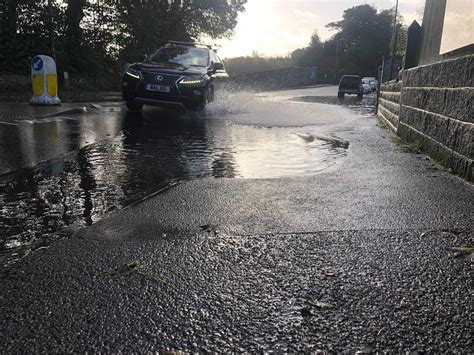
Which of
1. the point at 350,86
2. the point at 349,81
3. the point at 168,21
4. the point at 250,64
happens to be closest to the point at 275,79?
the point at 250,64

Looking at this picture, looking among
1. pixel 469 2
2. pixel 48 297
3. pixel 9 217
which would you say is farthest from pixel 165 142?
pixel 48 297

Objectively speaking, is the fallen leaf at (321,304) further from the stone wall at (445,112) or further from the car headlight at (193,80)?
the car headlight at (193,80)

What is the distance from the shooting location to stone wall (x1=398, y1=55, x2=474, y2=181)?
4.31m

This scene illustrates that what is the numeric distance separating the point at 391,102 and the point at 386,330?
8.99 m

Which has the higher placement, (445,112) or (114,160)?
(445,112)

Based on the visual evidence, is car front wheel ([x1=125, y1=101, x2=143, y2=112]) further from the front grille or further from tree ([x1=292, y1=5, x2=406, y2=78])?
tree ([x1=292, y1=5, x2=406, y2=78])

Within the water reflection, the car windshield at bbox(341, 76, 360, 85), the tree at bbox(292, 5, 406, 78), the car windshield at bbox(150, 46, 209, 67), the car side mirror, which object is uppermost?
the tree at bbox(292, 5, 406, 78)

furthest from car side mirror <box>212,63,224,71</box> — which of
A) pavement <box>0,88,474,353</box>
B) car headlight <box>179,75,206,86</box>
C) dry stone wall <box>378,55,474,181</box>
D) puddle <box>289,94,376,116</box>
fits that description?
pavement <box>0,88,474,353</box>

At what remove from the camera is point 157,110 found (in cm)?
1273

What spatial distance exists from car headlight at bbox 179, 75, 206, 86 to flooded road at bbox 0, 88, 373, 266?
93cm

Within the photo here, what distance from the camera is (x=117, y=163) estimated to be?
5250 mm

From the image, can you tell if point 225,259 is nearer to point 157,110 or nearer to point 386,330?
point 386,330

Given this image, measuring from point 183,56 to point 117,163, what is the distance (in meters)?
6.56

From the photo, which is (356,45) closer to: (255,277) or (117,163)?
(117,163)
